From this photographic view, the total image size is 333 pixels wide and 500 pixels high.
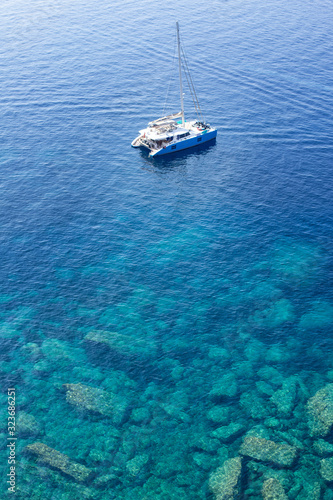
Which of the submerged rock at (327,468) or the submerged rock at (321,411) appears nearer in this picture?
the submerged rock at (327,468)

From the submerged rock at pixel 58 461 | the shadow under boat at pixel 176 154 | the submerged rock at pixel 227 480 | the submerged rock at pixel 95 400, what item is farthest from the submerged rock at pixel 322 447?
the shadow under boat at pixel 176 154

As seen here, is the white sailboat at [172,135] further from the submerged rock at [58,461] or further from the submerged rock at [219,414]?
the submerged rock at [58,461]

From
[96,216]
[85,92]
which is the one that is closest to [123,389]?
[96,216]

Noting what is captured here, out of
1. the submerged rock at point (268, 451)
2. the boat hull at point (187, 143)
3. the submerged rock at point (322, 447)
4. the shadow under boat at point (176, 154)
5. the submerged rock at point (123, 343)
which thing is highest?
the boat hull at point (187, 143)

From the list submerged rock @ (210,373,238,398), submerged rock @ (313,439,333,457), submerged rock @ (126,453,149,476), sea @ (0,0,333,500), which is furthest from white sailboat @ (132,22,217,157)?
submerged rock @ (313,439,333,457)

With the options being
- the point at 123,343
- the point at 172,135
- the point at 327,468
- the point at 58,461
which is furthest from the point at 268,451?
the point at 172,135

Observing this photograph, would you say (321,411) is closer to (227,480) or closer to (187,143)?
(227,480)

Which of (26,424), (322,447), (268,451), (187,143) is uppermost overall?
(187,143)
